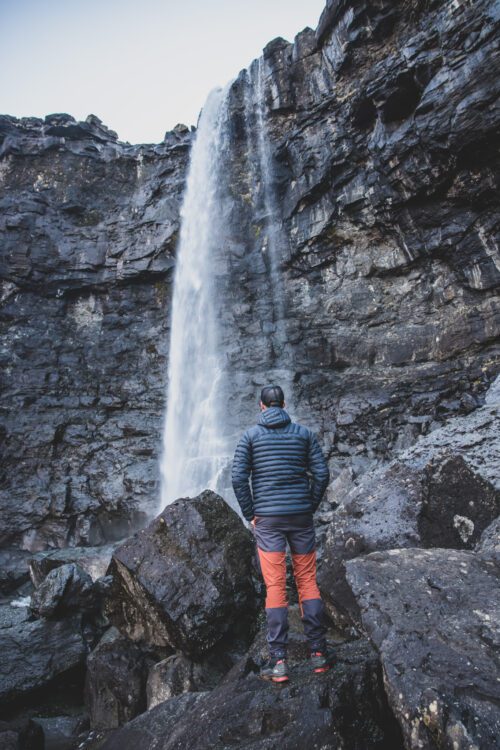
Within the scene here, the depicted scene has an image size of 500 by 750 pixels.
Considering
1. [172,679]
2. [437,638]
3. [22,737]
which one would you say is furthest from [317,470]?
[22,737]

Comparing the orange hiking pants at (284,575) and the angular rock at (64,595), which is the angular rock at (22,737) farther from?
the orange hiking pants at (284,575)

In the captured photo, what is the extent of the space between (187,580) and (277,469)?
2.48 metres

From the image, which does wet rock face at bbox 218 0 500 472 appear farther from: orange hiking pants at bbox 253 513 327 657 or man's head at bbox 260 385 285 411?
orange hiking pants at bbox 253 513 327 657

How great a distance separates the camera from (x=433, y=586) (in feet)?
9.50

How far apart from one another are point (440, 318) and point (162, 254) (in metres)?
12.1

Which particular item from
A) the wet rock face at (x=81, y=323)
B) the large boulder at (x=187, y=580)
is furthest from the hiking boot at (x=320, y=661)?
the wet rock face at (x=81, y=323)

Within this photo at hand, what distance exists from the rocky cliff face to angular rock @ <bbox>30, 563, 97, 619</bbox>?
895cm

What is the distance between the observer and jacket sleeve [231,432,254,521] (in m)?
3.81

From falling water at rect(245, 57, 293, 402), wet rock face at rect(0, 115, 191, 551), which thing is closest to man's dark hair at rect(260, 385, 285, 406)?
falling water at rect(245, 57, 293, 402)

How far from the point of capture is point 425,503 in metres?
4.54

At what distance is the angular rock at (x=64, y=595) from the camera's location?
6742 mm

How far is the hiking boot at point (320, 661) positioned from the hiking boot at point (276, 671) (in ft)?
0.74

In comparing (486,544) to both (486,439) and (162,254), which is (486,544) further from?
(162,254)

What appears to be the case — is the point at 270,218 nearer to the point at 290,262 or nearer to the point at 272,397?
the point at 290,262
